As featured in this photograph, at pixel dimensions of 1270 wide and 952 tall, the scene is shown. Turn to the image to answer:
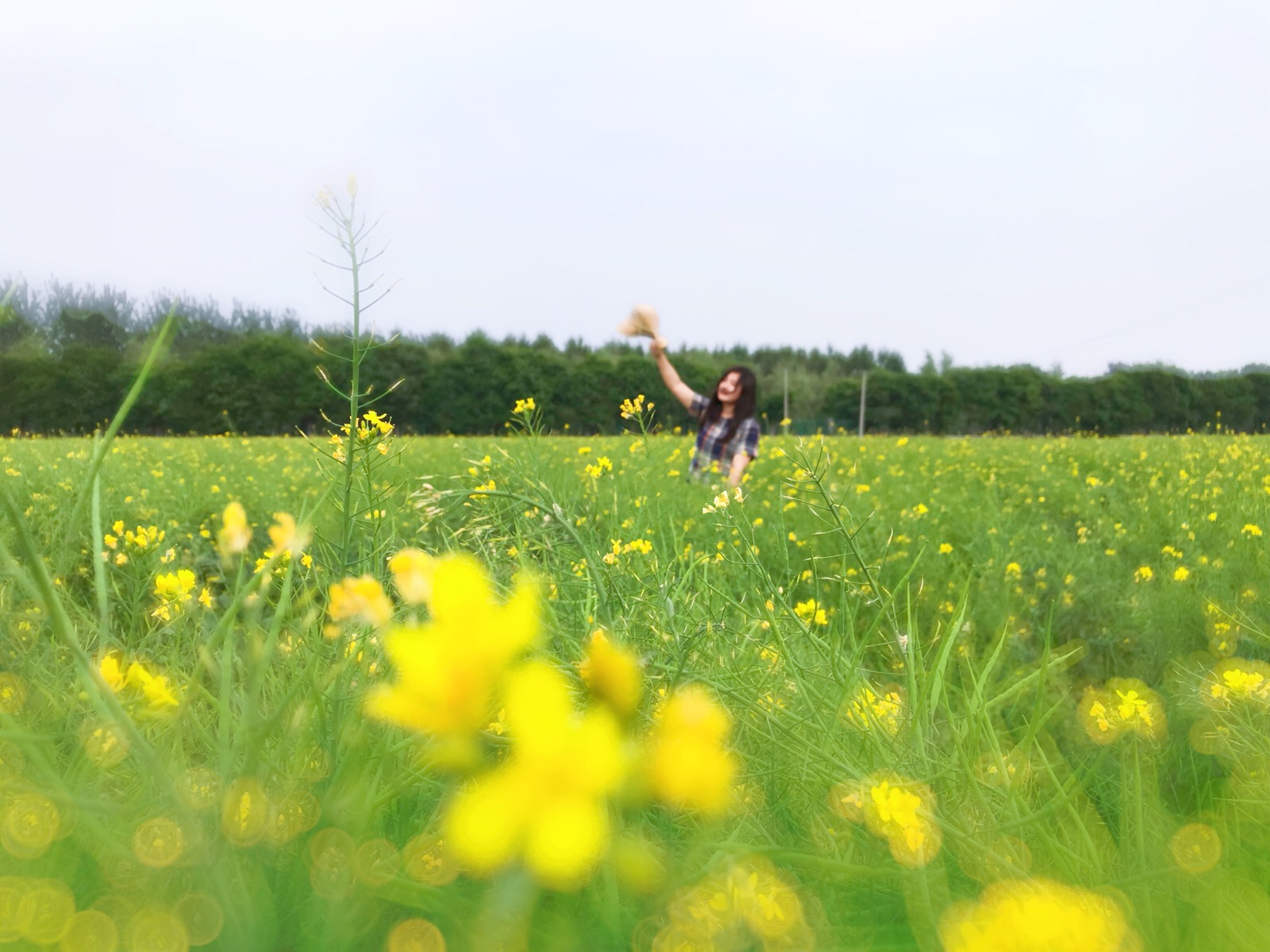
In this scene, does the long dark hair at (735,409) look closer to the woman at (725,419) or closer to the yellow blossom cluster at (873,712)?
the woman at (725,419)

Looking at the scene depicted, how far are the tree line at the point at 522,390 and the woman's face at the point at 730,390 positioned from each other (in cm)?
957

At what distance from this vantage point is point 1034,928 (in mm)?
344

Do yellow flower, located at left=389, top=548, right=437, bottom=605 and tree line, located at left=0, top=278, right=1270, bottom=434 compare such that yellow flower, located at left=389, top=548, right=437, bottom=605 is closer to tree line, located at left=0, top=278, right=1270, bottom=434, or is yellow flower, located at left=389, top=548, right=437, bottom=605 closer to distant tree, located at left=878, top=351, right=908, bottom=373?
tree line, located at left=0, top=278, right=1270, bottom=434

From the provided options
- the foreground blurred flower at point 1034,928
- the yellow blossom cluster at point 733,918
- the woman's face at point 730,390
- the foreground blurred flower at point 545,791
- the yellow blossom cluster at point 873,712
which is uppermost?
the woman's face at point 730,390

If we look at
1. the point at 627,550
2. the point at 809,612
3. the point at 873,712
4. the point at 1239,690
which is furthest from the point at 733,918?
the point at 809,612

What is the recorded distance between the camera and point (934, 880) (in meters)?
0.50

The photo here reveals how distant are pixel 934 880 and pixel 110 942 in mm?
444

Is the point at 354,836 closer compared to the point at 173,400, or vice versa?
the point at 354,836

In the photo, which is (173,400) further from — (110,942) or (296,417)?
(110,942)

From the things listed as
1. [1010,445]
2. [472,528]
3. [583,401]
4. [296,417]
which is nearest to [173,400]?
[296,417]

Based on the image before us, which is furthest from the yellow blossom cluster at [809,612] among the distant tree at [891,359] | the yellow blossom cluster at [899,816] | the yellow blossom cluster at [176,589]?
the distant tree at [891,359]

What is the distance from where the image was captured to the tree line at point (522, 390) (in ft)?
66.8

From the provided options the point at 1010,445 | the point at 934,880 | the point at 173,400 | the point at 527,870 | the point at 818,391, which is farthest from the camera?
the point at 818,391

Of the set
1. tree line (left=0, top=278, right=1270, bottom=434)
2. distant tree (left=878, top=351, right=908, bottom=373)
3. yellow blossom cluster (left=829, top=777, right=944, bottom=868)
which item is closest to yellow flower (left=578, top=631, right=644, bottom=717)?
yellow blossom cluster (left=829, top=777, right=944, bottom=868)
